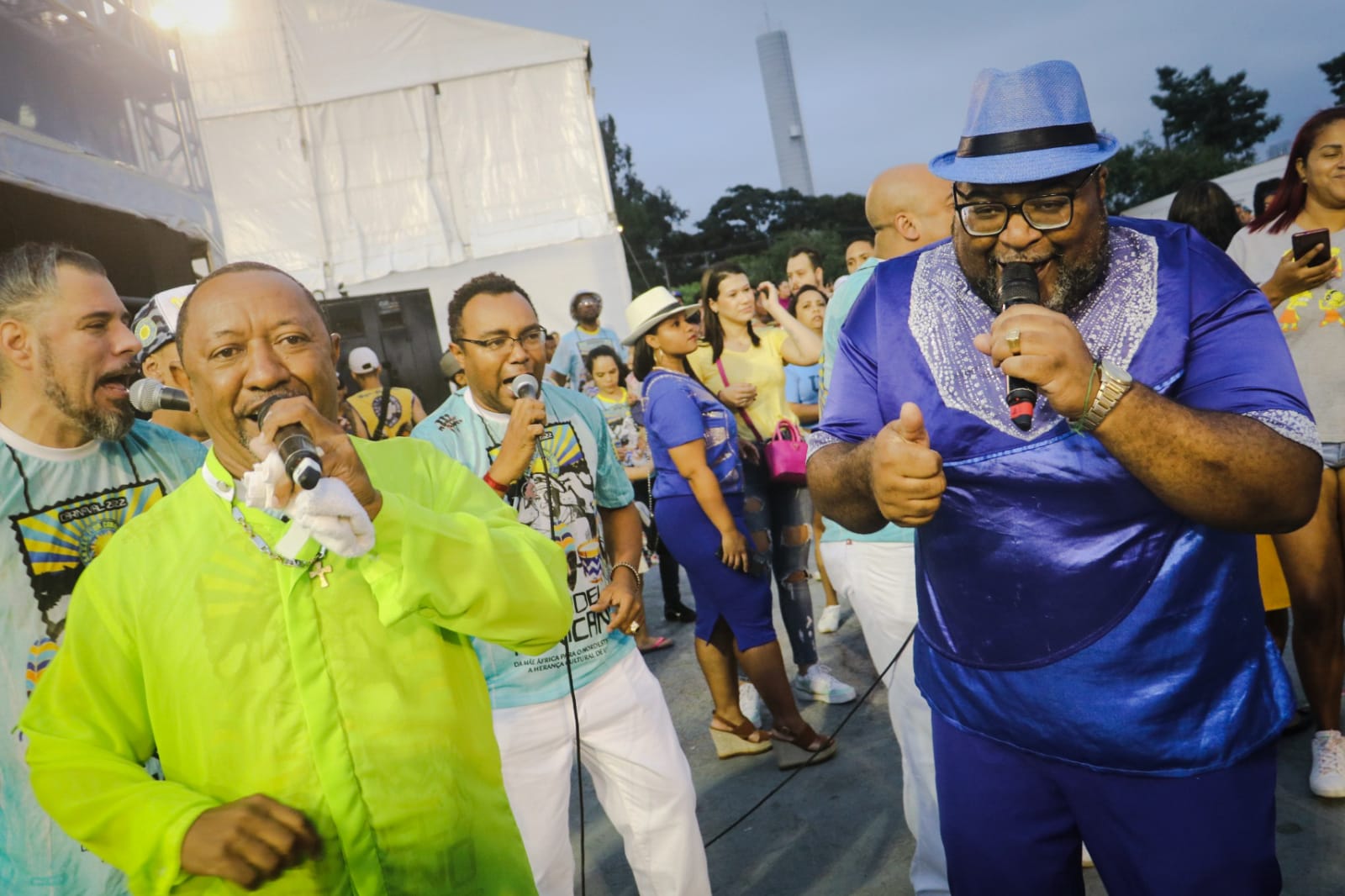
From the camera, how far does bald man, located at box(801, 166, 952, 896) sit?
3193 millimetres

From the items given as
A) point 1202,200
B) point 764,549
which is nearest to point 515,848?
point 764,549

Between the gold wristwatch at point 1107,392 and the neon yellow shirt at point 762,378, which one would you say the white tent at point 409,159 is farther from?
the gold wristwatch at point 1107,392

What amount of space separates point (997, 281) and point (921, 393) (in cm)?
29

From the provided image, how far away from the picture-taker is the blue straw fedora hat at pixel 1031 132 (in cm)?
196

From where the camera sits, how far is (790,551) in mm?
5402

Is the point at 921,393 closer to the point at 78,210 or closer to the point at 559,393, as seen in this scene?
the point at 559,393

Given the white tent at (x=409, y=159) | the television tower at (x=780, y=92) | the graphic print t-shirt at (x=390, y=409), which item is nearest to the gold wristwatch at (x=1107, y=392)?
the graphic print t-shirt at (x=390, y=409)

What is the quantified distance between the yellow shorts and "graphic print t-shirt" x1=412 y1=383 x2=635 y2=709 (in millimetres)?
2834

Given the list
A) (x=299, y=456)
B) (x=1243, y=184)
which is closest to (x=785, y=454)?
(x=299, y=456)

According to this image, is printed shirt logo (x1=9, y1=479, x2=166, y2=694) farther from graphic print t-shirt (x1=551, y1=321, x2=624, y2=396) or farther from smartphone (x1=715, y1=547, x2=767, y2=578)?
graphic print t-shirt (x1=551, y1=321, x2=624, y2=396)

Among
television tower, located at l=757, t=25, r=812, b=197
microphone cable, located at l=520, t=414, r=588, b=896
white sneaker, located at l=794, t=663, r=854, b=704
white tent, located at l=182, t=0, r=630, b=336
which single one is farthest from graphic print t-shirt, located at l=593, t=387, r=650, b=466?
television tower, located at l=757, t=25, r=812, b=197

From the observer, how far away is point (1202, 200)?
16.1ft

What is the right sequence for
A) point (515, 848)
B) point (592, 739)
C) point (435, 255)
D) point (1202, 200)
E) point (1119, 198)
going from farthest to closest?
point (1119, 198) < point (435, 255) < point (1202, 200) < point (592, 739) < point (515, 848)

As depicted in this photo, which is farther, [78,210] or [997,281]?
[78,210]
